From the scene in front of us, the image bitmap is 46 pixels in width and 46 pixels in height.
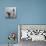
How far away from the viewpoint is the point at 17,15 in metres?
2.84

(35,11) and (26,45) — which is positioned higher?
(35,11)

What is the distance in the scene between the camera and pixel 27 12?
2846 millimetres

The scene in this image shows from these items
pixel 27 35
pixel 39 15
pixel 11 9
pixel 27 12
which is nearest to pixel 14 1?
pixel 11 9

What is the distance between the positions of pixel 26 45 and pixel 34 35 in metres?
0.29

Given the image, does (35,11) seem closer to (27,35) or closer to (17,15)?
(17,15)

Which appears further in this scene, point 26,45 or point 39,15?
point 39,15

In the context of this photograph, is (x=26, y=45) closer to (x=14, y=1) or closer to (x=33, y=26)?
(x=33, y=26)

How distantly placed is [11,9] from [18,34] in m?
0.62

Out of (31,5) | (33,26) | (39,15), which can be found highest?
(31,5)

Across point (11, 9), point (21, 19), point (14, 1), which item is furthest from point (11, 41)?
point (14, 1)

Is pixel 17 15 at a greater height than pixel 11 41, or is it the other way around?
pixel 17 15

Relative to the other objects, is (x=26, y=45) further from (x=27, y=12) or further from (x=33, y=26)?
(x=27, y=12)

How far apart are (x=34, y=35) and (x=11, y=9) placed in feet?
2.72

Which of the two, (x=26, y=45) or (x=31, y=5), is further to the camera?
(x=31, y=5)
